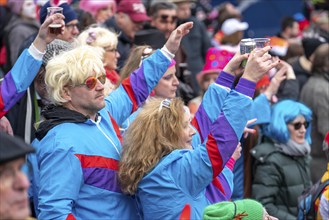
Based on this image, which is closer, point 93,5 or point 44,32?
point 44,32

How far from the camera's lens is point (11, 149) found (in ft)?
9.25

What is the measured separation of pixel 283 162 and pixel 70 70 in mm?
2762

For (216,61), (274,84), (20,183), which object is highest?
(20,183)

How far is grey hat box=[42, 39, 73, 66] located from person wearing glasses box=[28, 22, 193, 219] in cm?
66

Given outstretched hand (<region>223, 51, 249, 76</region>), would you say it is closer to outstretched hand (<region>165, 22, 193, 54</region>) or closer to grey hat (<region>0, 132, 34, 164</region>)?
outstretched hand (<region>165, 22, 193, 54</region>)

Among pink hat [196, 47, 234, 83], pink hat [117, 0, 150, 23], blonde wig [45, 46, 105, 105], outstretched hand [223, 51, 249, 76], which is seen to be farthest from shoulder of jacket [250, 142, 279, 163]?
pink hat [117, 0, 150, 23]

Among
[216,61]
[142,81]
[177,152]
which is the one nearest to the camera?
[177,152]

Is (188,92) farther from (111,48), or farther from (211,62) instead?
(111,48)

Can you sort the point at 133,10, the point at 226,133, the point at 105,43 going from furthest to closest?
the point at 133,10, the point at 105,43, the point at 226,133

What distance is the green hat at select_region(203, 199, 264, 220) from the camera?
4.35m

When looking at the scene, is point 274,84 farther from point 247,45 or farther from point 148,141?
point 148,141

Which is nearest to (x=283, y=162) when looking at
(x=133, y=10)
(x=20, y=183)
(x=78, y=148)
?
(x=78, y=148)

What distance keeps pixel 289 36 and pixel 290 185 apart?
7.70 meters

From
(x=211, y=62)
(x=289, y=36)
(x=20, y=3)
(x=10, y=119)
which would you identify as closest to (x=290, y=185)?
(x=211, y=62)
